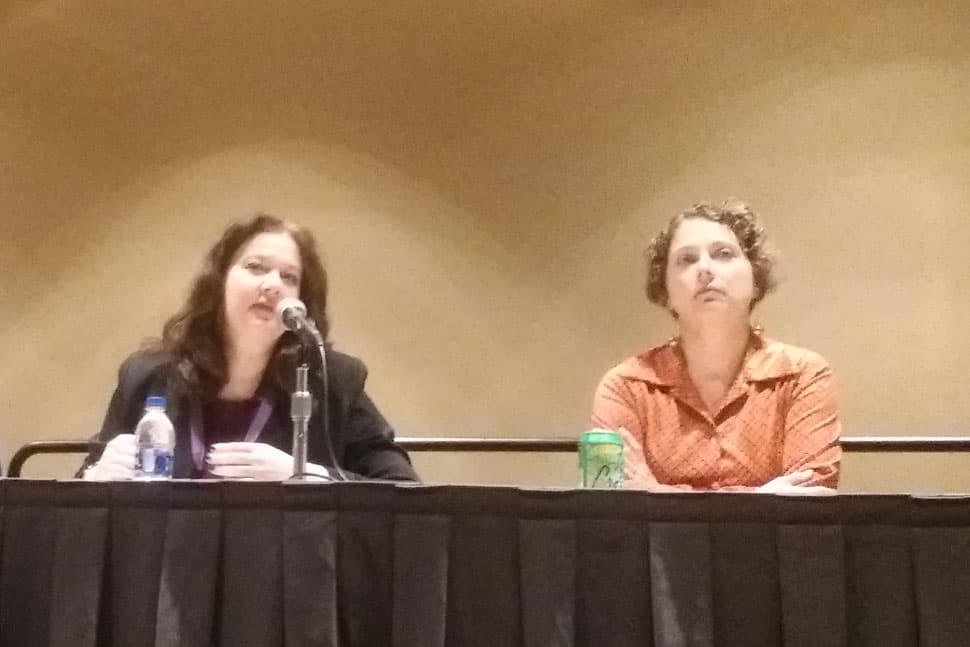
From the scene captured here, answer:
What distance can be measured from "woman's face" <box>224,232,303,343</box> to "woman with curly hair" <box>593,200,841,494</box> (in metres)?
0.66

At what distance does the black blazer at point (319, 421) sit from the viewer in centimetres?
188

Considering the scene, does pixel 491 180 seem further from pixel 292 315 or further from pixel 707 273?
pixel 292 315

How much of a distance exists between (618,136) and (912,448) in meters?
1.14

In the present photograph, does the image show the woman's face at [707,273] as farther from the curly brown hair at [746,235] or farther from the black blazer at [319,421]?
the black blazer at [319,421]

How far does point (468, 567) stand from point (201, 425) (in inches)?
33.7

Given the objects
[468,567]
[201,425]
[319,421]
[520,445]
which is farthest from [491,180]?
[468,567]

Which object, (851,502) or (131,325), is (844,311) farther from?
(131,325)

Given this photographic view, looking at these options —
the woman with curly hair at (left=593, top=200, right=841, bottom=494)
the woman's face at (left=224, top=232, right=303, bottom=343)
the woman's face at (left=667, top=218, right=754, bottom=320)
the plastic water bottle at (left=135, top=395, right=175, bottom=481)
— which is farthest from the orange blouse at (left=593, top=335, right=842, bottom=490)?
the plastic water bottle at (left=135, top=395, right=175, bottom=481)

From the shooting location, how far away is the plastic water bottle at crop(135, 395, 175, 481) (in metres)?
1.54

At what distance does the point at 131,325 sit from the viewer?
9.52ft

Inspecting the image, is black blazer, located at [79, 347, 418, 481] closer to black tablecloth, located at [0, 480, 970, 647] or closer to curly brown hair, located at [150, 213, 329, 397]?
curly brown hair, located at [150, 213, 329, 397]

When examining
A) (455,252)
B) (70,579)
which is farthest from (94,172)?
(70,579)

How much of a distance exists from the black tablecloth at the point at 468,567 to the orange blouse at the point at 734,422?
55 cm

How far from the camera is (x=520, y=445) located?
259 cm
